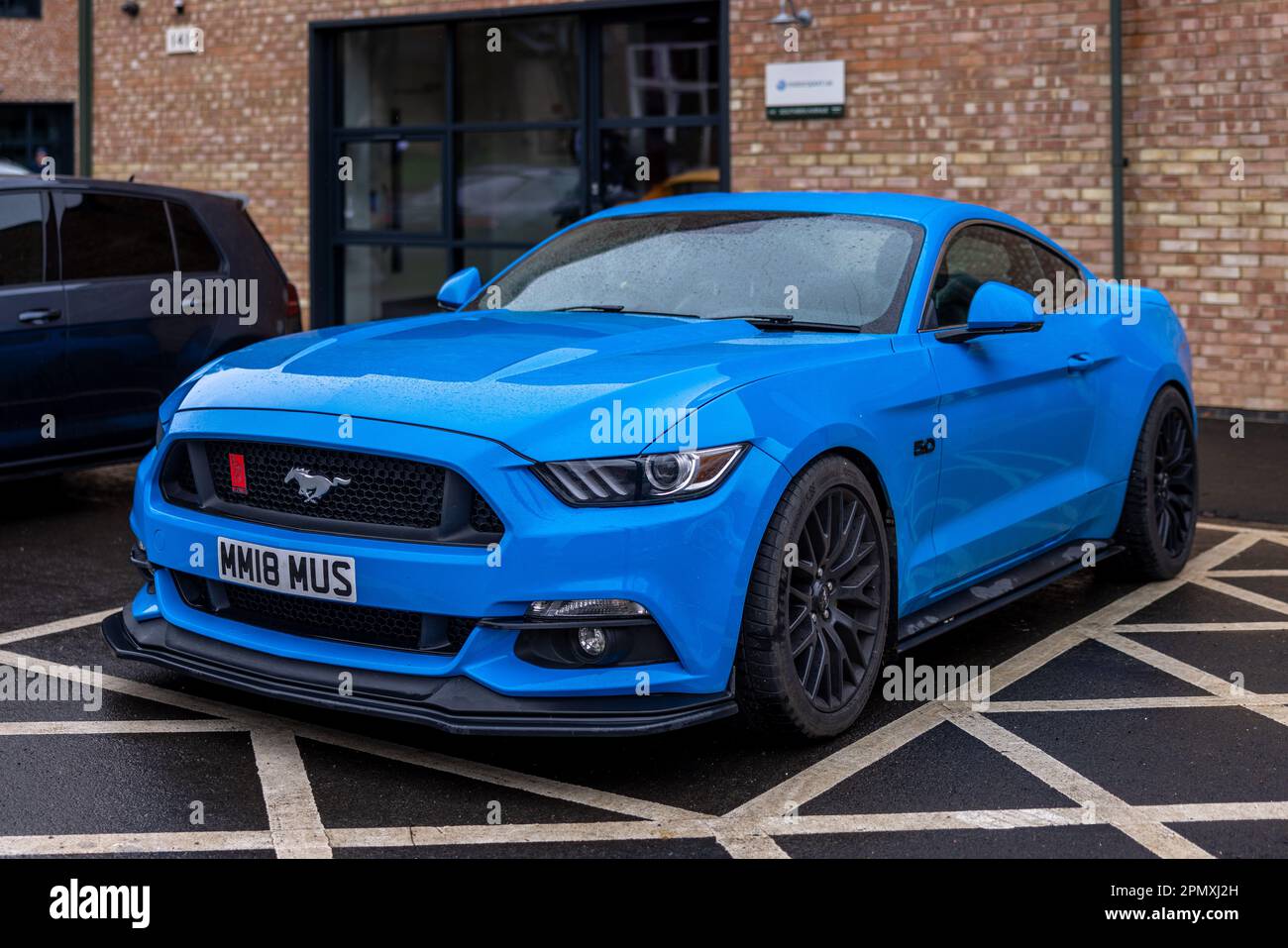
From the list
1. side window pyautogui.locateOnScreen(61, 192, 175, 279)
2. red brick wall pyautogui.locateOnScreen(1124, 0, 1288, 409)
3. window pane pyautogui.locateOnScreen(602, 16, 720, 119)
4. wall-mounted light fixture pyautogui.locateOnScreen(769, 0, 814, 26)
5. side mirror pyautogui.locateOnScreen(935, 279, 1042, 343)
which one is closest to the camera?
side mirror pyautogui.locateOnScreen(935, 279, 1042, 343)

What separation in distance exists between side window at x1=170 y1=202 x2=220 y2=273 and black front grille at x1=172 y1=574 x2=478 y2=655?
4279 millimetres

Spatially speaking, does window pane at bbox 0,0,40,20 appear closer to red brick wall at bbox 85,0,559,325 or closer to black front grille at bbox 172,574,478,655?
red brick wall at bbox 85,0,559,325

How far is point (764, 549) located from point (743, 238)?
5.50 feet

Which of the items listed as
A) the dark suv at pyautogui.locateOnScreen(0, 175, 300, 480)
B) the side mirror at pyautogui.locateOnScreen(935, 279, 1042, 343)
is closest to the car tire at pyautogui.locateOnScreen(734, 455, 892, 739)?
the side mirror at pyautogui.locateOnScreen(935, 279, 1042, 343)

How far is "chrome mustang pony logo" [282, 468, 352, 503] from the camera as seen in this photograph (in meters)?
4.35

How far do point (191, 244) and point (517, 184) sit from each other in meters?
6.23

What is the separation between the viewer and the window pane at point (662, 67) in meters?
13.7

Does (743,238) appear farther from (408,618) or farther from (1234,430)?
(1234,430)

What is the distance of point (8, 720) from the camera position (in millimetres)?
4930

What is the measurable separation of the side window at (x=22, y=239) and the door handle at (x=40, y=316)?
0.49 feet

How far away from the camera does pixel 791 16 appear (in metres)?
12.9

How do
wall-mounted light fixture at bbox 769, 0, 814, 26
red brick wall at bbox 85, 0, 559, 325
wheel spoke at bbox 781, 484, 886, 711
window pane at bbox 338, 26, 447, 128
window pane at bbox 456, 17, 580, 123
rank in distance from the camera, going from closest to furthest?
wheel spoke at bbox 781, 484, 886, 711, wall-mounted light fixture at bbox 769, 0, 814, 26, window pane at bbox 456, 17, 580, 123, window pane at bbox 338, 26, 447, 128, red brick wall at bbox 85, 0, 559, 325
